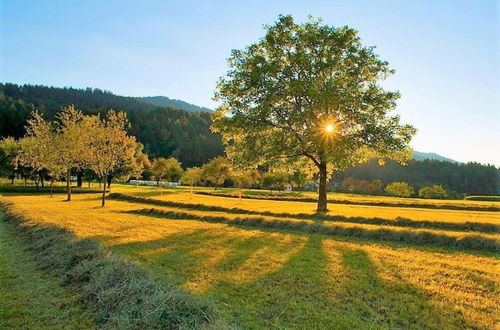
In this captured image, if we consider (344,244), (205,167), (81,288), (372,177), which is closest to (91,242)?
(81,288)

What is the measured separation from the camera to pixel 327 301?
9.58 metres

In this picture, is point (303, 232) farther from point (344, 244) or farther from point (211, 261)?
point (211, 261)

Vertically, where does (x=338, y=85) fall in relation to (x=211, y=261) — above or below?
above

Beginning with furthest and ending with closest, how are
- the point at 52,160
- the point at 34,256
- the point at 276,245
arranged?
the point at 52,160 < the point at 276,245 < the point at 34,256

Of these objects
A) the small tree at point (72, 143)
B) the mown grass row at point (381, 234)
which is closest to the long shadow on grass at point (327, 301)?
the mown grass row at point (381, 234)

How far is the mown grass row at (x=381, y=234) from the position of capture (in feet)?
58.9

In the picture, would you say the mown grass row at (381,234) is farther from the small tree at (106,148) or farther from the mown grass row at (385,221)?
the small tree at (106,148)

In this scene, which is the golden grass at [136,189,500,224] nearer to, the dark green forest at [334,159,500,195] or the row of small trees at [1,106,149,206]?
the row of small trees at [1,106,149,206]

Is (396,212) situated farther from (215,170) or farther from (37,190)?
(37,190)

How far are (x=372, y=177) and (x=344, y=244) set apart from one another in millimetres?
156749

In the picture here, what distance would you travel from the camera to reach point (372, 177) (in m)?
166

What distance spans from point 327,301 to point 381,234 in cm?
1264

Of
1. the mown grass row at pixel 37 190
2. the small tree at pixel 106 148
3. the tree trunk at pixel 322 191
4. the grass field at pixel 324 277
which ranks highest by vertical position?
the small tree at pixel 106 148

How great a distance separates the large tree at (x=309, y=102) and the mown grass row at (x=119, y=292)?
19.4 meters
